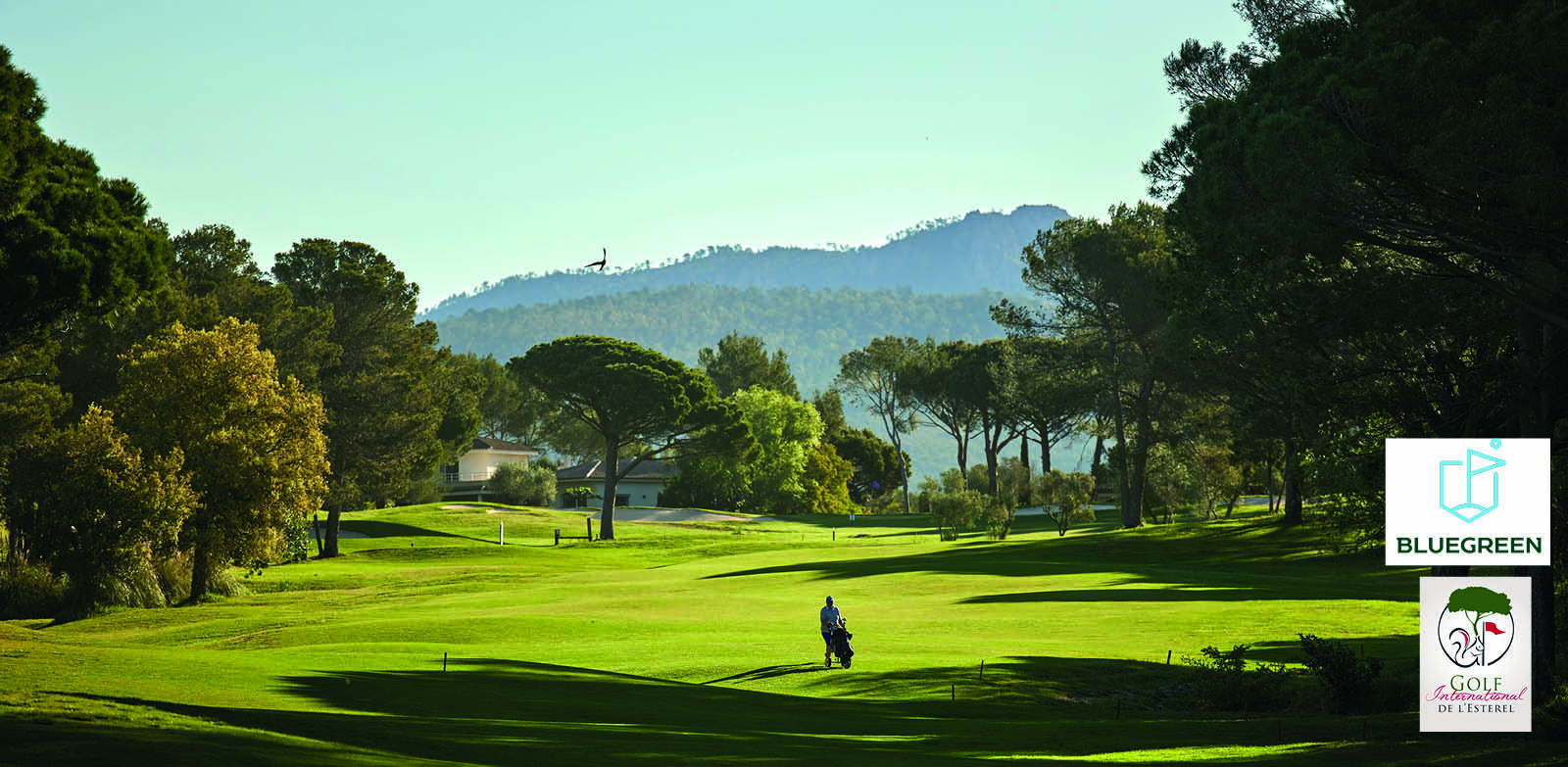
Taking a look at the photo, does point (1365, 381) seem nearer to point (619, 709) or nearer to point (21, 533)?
point (619, 709)

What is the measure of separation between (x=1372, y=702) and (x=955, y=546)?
41.8 m

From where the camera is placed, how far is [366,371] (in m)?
69.2

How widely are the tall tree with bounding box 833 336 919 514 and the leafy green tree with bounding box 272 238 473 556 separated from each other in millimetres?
70179

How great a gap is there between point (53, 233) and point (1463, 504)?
93.4ft

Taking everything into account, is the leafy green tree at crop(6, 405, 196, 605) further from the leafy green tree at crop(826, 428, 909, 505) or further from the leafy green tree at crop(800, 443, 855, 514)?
the leafy green tree at crop(826, 428, 909, 505)

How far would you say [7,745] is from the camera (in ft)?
33.7

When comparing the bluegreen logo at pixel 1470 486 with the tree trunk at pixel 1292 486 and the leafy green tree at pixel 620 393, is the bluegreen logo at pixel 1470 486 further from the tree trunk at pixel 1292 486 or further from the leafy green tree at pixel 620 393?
the leafy green tree at pixel 620 393

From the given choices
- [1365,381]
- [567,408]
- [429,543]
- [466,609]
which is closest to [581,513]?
[567,408]

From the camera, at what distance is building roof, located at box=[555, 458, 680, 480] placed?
130m

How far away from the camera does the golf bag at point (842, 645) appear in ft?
83.6

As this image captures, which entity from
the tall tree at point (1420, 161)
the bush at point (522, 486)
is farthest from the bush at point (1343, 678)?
the bush at point (522, 486)

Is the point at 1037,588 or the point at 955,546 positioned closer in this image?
the point at 1037,588

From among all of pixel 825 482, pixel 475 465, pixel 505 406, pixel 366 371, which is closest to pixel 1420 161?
→ pixel 366 371

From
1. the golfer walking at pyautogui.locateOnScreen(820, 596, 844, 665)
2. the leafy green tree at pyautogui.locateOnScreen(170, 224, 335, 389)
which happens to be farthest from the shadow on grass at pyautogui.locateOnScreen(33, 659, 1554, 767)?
the leafy green tree at pyautogui.locateOnScreen(170, 224, 335, 389)
